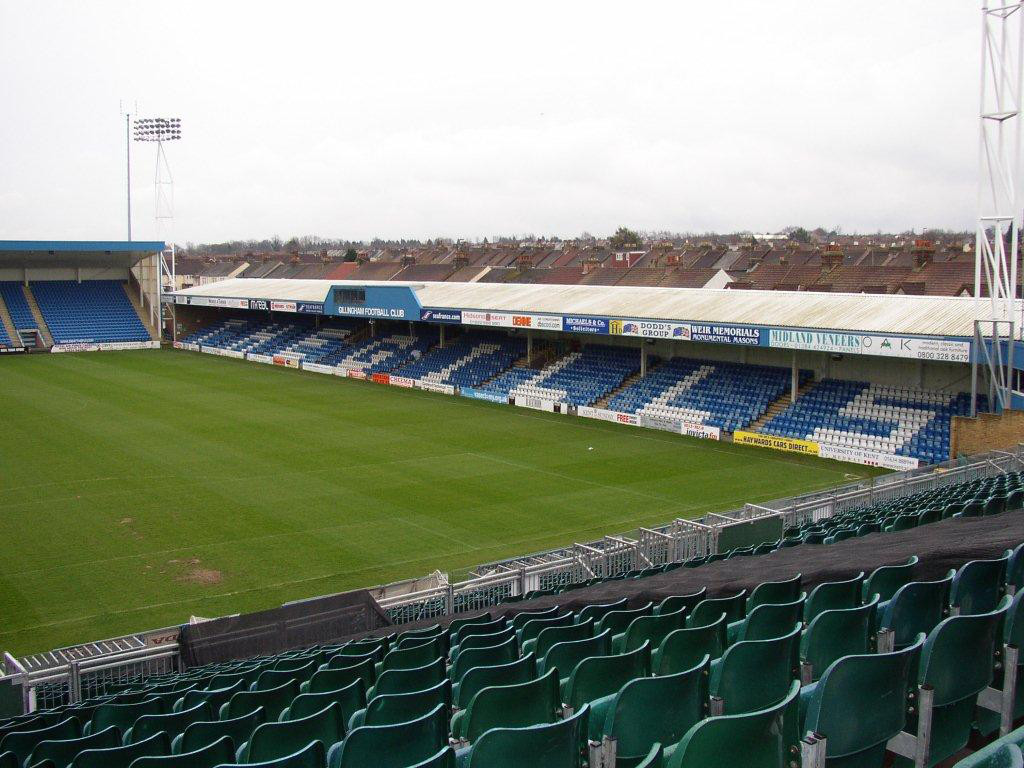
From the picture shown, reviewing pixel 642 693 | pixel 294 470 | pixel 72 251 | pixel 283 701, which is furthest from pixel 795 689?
pixel 72 251

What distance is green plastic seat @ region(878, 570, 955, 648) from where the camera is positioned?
549 cm

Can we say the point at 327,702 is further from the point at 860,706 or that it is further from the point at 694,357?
the point at 694,357

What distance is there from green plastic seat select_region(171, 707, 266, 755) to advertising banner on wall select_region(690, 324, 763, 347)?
92.0ft

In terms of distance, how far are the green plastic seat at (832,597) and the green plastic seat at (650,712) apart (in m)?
2.29

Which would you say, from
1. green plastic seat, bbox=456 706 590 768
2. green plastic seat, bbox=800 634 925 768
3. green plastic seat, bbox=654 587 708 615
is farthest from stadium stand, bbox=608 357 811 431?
green plastic seat, bbox=456 706 590 768

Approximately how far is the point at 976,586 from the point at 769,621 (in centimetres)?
129

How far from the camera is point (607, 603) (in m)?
10.8

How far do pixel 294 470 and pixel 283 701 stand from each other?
21858 millimetres

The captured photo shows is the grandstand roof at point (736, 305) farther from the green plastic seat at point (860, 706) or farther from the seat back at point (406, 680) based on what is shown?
the green plastic seat at point (860, 706)

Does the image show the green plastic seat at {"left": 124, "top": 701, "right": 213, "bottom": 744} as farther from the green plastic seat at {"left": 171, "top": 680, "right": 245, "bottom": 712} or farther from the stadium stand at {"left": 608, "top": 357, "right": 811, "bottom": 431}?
the stadium stand at {"left": 608, "top": 357, "right": 811, "bottom": 431}

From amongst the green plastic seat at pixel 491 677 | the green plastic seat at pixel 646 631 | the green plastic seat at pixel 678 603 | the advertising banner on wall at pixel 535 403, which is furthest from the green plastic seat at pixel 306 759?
the advertising banner on wall at pixel 535 403

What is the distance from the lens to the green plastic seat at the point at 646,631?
7.32 metres

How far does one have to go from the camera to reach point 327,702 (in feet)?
21.2

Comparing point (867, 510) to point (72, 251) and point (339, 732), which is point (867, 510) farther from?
point (72, 251)
